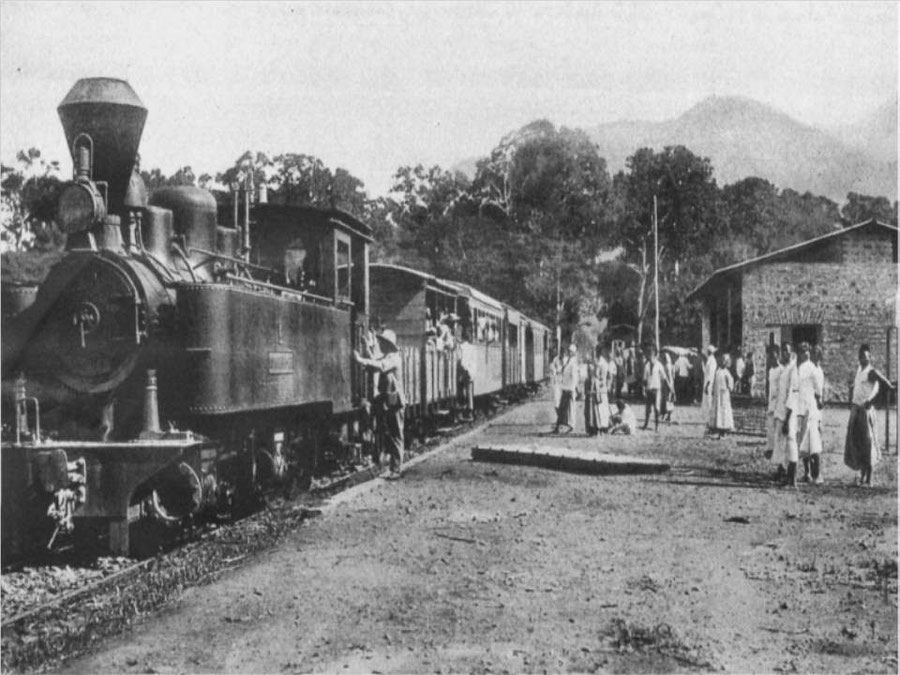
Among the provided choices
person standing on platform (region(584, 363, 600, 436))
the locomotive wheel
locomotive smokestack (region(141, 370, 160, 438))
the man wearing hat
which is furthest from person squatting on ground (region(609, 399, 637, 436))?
locomotive smokestack (region(141, 370, 160, 438))

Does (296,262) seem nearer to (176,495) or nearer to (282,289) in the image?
(282,289)

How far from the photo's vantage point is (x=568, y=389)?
17734 mm

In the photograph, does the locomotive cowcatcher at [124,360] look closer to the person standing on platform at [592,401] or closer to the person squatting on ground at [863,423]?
the person squatting on ground at [863,423]

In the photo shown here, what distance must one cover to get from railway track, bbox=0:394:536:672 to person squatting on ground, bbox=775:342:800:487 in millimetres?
5288

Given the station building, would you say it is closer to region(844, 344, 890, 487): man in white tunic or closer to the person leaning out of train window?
the person leaning out of train window

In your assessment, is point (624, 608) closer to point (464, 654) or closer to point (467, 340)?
point (464, 654)

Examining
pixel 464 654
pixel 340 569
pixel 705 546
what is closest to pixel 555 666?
pixel 464 654

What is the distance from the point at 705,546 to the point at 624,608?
2005 millimetres

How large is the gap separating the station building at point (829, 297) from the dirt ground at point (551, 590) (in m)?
14.3

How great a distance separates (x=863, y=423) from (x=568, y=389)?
7.36m

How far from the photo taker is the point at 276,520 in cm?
835

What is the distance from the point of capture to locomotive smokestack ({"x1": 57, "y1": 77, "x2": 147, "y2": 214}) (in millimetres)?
7668

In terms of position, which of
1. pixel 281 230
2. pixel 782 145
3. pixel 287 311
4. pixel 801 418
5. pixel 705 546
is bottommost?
pixel 705 546

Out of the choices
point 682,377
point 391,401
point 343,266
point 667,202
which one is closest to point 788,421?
point 391,401
